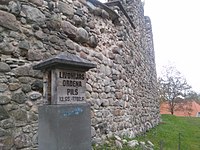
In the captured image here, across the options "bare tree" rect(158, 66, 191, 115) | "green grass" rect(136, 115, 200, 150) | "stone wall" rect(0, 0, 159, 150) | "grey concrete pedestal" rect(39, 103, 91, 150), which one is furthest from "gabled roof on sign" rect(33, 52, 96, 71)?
"bare tree" rect(158, 66, 191, 115)

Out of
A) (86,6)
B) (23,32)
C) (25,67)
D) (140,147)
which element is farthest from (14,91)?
(140,147)

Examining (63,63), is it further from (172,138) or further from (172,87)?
(172,87)

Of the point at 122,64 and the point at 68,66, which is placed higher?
the point at 122,64

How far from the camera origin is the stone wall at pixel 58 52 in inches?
149

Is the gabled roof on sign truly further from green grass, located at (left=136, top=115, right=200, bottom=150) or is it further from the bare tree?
the bare tree

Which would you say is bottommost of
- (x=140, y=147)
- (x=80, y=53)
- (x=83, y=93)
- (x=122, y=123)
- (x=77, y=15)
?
(x=140, y=147)

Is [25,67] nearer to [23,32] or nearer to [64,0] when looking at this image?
[23,32]

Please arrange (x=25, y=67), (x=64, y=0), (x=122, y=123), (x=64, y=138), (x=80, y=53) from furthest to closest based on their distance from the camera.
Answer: (x=122, y=123) → (x=80, y=53) → (x=64, y=0) → (x=25, y=67) → (x=64, y=138)

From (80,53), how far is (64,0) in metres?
1.05

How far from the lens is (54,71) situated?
3.01m

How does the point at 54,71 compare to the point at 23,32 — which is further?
the point at 23,32

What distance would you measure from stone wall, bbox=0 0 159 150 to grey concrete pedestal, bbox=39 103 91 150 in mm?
919

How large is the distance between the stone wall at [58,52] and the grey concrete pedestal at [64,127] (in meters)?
0.92

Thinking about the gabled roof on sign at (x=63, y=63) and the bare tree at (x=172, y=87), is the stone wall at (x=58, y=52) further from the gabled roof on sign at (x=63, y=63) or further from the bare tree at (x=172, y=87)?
the bare tree at (x=172, y=87)
